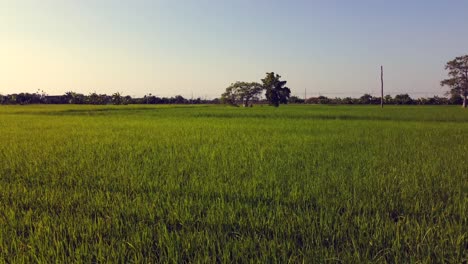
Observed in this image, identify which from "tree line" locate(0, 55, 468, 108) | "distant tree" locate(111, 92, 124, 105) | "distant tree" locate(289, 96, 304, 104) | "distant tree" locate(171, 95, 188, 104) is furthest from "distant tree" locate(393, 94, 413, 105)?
"distant tree" locate(111, 92, 124, 105)

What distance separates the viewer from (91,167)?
4551 mm

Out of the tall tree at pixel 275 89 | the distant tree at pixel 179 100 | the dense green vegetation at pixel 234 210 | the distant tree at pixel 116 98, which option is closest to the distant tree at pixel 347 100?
the tall tree at pixel 275 89

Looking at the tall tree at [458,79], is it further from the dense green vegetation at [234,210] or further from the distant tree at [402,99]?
the dense green vegetation at [234,210]

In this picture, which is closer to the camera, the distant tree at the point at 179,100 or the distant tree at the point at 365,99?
the distant tree at the point at 365,99

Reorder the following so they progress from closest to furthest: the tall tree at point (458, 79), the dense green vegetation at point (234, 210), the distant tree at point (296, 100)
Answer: the dense green vegetation at point (234, 210), the tall tree at point (458, 79), the distant tree at point (296, 100)

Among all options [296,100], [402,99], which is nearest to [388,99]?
[402,99]

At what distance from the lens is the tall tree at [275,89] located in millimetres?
42719

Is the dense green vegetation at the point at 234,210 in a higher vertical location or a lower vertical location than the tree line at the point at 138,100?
lower

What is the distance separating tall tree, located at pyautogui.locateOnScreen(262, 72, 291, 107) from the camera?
42719mm

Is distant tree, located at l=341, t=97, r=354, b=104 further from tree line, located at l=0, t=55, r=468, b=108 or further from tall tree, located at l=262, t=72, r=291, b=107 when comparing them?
tall tree, located at l=262, t=72, r=291, b=107

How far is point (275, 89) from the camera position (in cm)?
4294

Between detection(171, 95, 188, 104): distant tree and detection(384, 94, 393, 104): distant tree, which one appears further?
detection(171, 95, 188, 104): distant tree

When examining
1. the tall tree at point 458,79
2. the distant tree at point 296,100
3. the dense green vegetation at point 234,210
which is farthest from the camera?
the distant tree at point 296,100

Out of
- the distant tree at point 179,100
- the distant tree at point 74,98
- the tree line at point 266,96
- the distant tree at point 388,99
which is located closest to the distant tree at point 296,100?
the tree line at point 266,96
